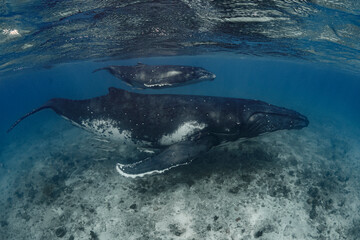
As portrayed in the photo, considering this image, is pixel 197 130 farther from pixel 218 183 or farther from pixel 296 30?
pixel 296 30

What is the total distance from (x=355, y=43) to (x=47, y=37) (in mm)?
20196

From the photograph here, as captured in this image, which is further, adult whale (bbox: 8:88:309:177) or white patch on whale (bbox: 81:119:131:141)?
white patch on whale (bbox: 81:119:131:141)

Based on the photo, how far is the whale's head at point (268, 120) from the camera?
6.98 metres

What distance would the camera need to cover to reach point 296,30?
Answer: 12.6 metres

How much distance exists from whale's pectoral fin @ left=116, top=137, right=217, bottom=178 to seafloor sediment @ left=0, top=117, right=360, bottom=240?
200 centimetres

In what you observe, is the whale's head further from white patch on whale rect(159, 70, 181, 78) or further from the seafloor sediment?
white patch on whale rect(159, 70, 181, 78)

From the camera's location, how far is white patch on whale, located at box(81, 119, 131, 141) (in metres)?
7.80

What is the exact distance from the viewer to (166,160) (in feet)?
19.9

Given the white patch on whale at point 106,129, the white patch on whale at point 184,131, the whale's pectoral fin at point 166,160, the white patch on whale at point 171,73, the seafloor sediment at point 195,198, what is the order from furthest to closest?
the white patch on whale at point 106,129, the white patch on whale at point 171,73, the white patch on whale at point 184,131, the seafloor sediment at point 195,198, the whale's pectoral fin at point 166,160

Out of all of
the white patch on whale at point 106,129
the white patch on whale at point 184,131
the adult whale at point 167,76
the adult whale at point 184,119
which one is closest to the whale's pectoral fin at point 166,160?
the adult whale at point 184,119

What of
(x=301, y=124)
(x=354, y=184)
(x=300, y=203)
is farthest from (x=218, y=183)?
(x=354, y=184)

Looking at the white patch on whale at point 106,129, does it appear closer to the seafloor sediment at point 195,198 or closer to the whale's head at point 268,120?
the seafloor sediment at point 195,198

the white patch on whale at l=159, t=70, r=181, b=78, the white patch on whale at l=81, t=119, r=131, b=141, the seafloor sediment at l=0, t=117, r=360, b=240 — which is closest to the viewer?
the seafloor sediment at l=0, t=117, r=360, b=240

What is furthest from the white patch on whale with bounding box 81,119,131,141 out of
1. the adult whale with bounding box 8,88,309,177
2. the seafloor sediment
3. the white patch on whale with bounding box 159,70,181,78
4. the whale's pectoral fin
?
the white patch on whale with bounding box 159,70,181,78
